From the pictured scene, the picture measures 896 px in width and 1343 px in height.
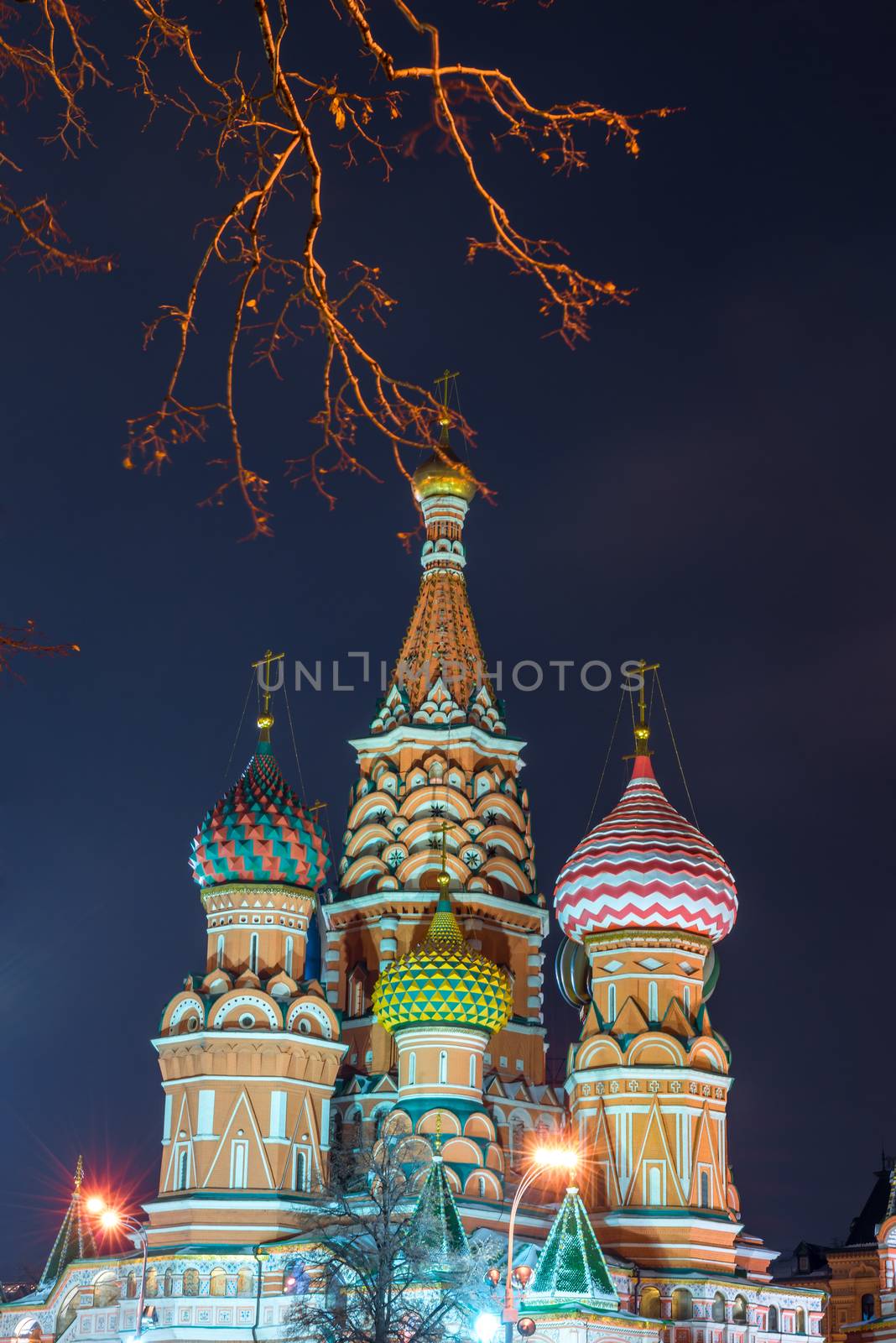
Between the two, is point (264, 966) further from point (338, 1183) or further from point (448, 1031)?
point (338, 1183)

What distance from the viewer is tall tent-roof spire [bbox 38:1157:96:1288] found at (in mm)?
36947

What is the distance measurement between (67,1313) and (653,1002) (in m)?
12.1

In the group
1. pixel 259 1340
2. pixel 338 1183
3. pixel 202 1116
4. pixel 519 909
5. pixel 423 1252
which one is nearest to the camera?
pixel 423 1252

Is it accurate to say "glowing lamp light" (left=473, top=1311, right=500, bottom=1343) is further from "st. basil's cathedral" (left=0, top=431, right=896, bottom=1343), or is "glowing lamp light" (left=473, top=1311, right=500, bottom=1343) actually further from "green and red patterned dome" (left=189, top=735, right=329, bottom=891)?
"green and red patterned dome" (left=189, top=735, right=329, bottom=891)

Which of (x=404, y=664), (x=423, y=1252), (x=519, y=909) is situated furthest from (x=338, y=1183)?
(x=404, y=664)

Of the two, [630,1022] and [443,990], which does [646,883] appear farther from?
[443,990]

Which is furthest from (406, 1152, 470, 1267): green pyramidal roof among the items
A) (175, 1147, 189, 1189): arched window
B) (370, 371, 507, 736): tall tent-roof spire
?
(370, 371, 507, 736): tall tent-roof spire

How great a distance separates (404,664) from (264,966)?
28.1 ft

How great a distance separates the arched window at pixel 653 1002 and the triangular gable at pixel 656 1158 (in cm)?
154

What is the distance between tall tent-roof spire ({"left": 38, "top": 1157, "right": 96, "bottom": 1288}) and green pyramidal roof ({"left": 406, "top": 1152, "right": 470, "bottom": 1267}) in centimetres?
1047

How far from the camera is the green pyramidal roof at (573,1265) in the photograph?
27.7 m

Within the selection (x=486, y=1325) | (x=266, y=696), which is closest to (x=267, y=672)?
(x=266, y=696)

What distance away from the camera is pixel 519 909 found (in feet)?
126

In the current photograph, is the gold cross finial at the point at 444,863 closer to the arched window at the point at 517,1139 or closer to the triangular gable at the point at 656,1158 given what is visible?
the arched window at the point at 517,1139
